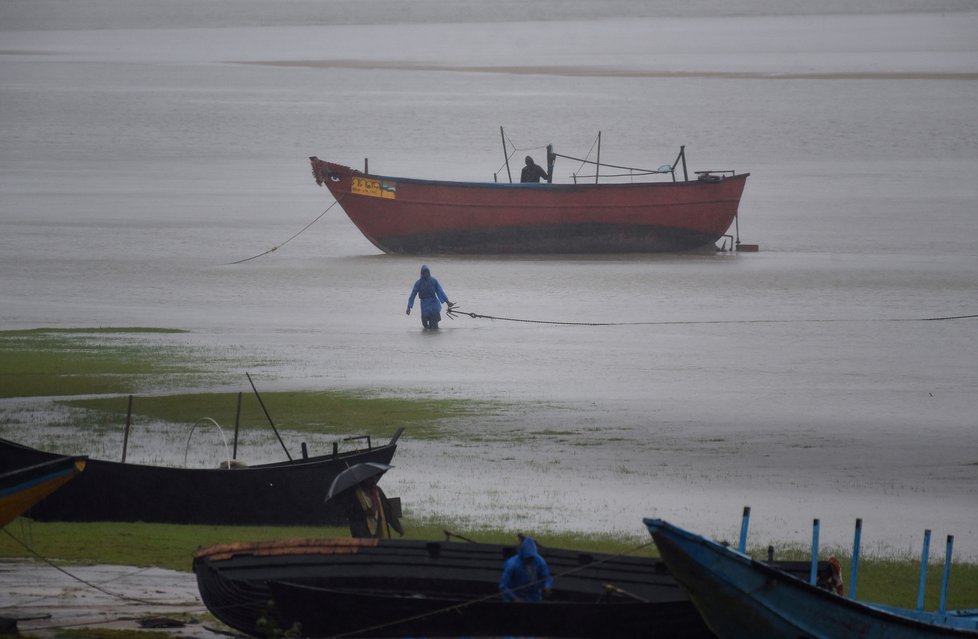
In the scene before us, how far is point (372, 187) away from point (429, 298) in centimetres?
998

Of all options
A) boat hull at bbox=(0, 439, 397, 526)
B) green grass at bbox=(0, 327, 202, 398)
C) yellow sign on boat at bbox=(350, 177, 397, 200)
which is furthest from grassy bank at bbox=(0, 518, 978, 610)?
yellow sign on boat at bbox=(350, 177, 397, 200)

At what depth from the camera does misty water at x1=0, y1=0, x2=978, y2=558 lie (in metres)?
16.2

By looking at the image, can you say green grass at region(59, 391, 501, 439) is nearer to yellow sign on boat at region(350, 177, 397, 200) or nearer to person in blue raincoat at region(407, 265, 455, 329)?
person in blue raincoat at region(407, 265, 455, 329)

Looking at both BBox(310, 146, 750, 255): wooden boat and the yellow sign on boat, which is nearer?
BBox(310, 146, 750, 255): wooden boat

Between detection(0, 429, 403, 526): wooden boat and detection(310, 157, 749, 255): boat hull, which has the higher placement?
detection(310, 157, 749, 255): boat hull

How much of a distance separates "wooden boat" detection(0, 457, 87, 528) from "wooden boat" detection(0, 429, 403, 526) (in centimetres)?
224

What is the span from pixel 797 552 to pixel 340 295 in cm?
1753

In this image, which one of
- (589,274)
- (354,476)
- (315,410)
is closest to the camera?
(354,476)

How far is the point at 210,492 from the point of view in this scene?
13961 mm

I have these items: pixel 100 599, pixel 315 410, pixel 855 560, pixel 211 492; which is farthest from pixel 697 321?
pixel 100 599

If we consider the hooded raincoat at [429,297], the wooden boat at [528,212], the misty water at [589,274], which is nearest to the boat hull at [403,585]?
the misty water at [589,274]

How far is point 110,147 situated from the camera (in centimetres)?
5972

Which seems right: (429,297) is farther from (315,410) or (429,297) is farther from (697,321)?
(315,410)

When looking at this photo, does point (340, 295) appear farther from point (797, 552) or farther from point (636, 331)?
point (797, 552)
